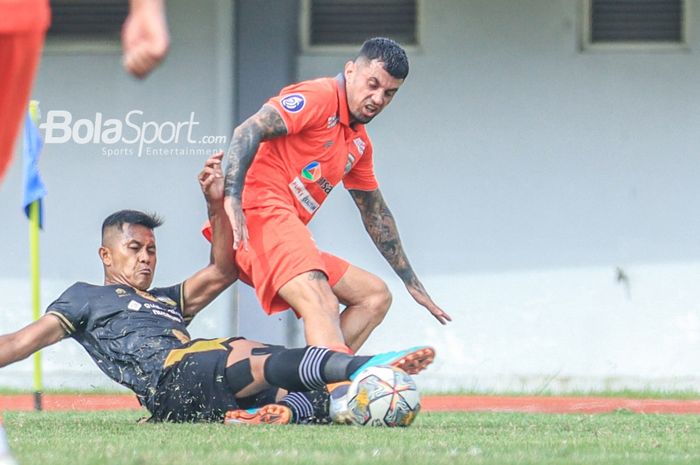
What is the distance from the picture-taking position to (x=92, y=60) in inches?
450

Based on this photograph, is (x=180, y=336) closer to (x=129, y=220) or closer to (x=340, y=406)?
(x=129, y=220)

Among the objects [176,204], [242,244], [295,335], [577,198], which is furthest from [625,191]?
[242,244]

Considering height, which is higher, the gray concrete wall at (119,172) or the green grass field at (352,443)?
the gray concrete wall at (119,172)

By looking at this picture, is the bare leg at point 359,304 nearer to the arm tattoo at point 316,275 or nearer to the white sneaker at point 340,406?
the arm tattoo at point 316,275

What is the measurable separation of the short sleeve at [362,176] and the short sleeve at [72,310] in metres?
1.68

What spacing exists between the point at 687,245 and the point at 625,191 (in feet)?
2.03

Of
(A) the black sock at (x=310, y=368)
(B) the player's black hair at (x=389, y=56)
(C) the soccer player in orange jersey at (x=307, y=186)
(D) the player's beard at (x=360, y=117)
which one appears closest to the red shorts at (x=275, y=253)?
(C) the soccer player in orange jersey at (x=307, y=186)

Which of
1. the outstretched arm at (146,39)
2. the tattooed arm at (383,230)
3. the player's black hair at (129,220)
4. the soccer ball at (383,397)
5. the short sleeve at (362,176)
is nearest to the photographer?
the outstretched arm at (146,39)

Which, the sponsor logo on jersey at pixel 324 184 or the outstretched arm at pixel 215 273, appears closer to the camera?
the outstretched arm at pixel 215 273

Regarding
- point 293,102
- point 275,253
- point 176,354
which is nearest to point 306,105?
point 293,102

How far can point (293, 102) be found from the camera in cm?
689

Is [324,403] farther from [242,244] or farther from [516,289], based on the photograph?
[516,289]

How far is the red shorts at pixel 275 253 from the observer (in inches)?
264

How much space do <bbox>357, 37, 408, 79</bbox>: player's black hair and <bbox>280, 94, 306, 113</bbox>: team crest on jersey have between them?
0.39m
